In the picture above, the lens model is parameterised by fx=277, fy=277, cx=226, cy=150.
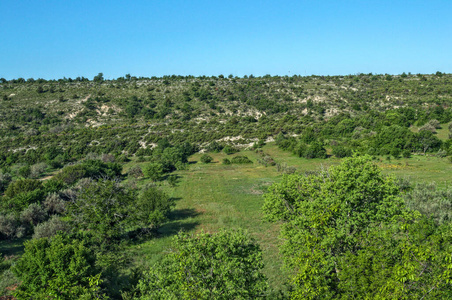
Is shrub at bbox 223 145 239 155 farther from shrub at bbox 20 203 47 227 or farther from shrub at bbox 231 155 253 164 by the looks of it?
shrub at bbox 20 203 47 227

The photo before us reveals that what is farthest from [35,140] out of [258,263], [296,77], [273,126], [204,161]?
[296,77]

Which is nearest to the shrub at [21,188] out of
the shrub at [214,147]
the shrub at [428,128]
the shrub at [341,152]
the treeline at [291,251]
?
the treeline at [291,251]

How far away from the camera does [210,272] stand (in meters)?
12.2

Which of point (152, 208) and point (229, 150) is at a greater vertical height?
point (152, 208)

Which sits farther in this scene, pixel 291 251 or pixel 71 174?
pixel 71 174

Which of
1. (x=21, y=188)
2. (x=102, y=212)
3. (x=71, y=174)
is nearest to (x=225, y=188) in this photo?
(x=102, y=212)

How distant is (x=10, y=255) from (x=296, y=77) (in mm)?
149118

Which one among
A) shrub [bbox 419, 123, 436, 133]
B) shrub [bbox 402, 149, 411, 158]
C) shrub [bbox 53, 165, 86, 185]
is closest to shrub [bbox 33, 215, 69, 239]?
shrub [bbox 53, 165, 86, 185]

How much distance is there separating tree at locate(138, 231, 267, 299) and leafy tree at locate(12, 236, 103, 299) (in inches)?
181

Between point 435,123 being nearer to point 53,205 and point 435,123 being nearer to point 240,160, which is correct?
point 240,160

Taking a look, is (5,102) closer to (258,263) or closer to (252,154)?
(252,154)

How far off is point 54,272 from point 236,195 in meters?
28.9

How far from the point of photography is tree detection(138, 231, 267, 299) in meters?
11.6

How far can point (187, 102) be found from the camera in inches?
4700
